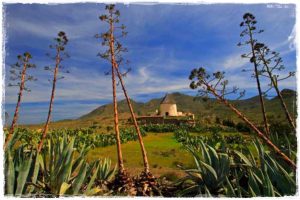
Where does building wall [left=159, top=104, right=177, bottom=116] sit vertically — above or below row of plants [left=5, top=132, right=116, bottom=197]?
above

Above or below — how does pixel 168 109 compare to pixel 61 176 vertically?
above

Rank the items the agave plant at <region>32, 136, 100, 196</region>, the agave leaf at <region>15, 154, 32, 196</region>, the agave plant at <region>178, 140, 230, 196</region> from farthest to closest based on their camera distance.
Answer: the agave plant at <region>178, 140, 230, 196</region>, the agave plant at <region>32, 136, 100, 196</region>, the agave leaf at <region>15, 154, 32, 196</region>

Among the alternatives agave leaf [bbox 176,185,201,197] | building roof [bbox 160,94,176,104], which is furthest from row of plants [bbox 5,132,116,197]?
building roof [bbox 160,94,176,104]

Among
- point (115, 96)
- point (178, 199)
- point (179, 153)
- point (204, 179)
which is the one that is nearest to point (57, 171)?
point (178, 199)

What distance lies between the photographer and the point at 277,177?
2988 millimetres

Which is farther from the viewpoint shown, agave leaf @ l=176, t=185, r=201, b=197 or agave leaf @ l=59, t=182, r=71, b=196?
agave leaf @ l=176, t=185, r=201, b=197

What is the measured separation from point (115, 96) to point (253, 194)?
350cm

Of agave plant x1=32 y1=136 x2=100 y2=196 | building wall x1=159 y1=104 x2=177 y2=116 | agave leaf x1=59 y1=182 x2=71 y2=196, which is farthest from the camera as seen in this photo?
building wall x1=159 y1=104 x2=177 y2=116

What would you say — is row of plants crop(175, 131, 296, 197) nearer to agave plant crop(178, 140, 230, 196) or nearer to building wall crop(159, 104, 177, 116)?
Answer: agave plant crop(178, 140, 230, 196)

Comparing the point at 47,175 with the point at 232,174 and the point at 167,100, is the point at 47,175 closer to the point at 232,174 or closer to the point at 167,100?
the point at 232,174

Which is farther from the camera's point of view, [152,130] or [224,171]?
[152,130]

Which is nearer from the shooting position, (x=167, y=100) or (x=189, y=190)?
(x=189, y=190)

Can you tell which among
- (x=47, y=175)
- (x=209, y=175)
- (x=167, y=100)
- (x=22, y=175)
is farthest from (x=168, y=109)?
(x=22, y=175)

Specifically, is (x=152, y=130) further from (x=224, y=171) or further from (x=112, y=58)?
(x=224, y=171)
